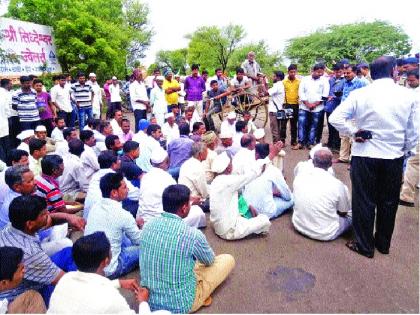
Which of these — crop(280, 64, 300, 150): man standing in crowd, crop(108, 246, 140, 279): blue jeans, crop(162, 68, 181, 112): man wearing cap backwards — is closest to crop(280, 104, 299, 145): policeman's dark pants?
crop(280, 64, 300, 150): man standing in crowd

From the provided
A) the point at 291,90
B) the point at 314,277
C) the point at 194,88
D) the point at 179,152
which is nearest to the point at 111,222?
the point at 314,277

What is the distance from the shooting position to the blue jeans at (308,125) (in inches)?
289

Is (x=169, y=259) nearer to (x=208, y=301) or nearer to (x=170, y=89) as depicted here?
(x=208, y=301)

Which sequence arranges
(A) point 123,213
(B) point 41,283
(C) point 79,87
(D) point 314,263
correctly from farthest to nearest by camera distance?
(C) point 79,87
(D) point 314,263
(A) point 123,213
(B) point 41,283

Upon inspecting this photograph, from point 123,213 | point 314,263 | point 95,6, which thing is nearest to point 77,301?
point 123,213

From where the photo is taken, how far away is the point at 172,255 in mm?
2480

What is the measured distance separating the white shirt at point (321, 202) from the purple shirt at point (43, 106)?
6365mm

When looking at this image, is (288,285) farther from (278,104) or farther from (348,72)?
(278,104)

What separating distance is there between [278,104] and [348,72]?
178cm

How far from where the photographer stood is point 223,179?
3.70m

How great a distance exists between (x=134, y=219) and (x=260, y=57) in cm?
3812

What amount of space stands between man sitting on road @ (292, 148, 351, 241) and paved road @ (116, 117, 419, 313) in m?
0.14

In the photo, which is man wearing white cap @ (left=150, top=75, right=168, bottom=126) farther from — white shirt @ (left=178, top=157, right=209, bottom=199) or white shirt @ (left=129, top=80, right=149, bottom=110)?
white shirt @ (left=178, top=157, right=209, bottom=199)

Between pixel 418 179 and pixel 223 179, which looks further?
pixel 418 179
